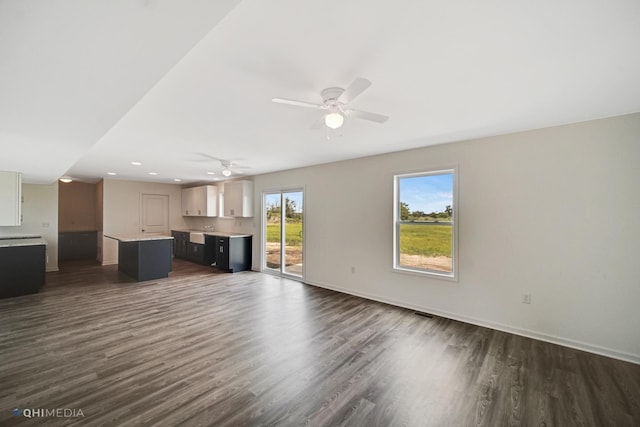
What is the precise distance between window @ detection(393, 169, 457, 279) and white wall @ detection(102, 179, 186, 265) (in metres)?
7.76

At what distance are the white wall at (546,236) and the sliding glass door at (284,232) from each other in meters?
2.23

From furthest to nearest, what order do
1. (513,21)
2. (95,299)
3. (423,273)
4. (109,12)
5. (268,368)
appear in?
(95,299) → (423,273) → (268,368) → (513,21) → (109,12)

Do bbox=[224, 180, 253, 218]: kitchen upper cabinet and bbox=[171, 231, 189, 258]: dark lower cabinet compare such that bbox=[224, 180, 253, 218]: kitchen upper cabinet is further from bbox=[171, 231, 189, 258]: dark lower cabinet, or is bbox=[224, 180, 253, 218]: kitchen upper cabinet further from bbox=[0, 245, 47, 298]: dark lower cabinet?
bbox=[0, 245, 47, 298]: dark lower cabinet

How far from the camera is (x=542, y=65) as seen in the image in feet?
5.86

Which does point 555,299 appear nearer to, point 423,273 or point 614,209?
point 614,209

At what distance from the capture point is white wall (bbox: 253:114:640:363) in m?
2.64

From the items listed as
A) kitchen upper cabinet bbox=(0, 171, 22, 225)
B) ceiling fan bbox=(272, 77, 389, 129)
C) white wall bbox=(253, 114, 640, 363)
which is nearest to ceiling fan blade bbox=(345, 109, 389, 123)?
ceiling fan bbox=(272, 77, 389, 129)

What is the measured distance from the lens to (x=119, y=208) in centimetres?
756

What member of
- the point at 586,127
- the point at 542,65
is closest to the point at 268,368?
the point at 542,65

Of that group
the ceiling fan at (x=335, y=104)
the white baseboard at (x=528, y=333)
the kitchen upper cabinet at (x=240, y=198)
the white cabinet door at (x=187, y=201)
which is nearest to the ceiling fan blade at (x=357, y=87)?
the ceiling fan at (x=335, y=104)

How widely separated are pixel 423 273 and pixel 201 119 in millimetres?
3599

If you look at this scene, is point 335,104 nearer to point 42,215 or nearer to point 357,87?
point 357,87

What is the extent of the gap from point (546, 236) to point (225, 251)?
625 cm

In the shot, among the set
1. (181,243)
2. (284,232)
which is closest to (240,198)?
(284,232)
